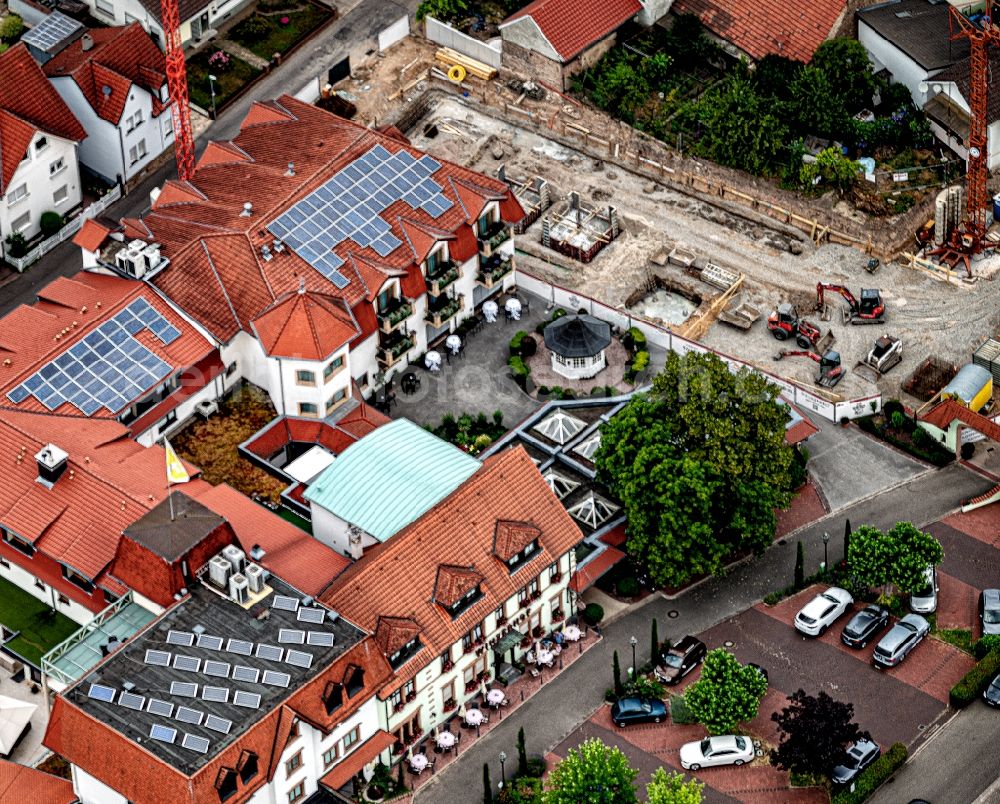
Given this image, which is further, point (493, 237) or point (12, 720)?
point (493, 237)

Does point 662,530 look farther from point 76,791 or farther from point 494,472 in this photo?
point 76,791

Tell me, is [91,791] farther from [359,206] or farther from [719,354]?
[719,354]

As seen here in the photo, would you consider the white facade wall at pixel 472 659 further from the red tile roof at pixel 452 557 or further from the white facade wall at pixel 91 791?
the white facade wall at pixel 91 791

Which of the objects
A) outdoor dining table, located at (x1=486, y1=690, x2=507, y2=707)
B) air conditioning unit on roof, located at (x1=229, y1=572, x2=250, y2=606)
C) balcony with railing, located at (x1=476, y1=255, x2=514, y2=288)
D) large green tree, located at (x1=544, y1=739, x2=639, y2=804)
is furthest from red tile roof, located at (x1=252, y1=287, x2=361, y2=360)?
large green tree, located at (x1=544, y1=739, x2=639, y2=804)

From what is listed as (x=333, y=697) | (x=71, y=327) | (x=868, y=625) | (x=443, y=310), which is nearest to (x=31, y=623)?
(x=71, y=327)

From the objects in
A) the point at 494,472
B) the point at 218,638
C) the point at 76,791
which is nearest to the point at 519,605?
the point at 494,472
